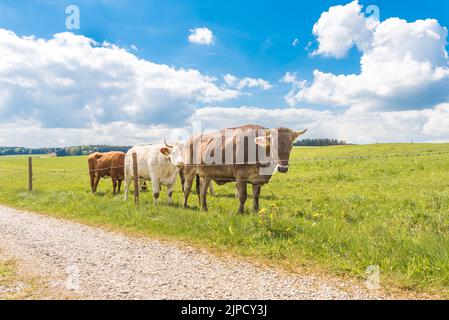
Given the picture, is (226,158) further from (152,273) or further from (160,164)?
(152,273)

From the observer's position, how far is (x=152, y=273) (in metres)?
5.53

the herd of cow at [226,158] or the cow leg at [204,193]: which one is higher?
the herd of cow at [226,158]

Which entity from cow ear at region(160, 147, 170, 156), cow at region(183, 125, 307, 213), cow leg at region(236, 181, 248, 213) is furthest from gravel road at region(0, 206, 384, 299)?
cow ear at region(160, 147, 170, 156)

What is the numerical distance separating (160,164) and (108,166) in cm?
549

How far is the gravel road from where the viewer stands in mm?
4730

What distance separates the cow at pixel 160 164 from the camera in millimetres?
12568

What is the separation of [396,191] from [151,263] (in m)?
12.3

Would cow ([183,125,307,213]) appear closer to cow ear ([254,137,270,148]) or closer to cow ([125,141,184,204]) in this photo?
cow ear ([254,137,270,148])

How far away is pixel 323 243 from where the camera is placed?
6.44m

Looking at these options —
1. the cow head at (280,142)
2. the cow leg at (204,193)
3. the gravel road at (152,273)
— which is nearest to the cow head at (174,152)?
the cow leg at (204,193)

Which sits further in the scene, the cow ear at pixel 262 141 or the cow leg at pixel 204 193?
the cow leg at pixel 204 193

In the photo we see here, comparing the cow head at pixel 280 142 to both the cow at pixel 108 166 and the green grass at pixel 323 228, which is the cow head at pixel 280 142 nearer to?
the green grass at pixel 323 228
